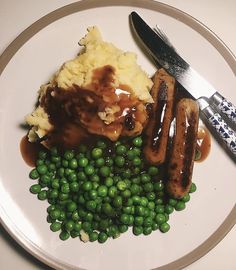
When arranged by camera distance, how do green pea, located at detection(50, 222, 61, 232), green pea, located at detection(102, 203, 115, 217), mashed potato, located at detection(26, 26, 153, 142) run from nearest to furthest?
1. mashed potato, located at detection(26, 26, 153, 142)
2. green pea, located at detection(102, 203, 115, 217)
3. green pea, located at detection(50, 222, 61, 232)

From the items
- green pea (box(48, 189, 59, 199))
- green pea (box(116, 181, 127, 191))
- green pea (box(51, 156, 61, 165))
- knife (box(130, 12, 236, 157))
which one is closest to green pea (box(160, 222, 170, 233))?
green pea (box(116, 181, 127, 191))

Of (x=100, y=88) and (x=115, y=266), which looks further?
(x=115, y=266)

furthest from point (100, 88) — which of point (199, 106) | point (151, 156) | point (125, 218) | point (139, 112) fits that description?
point (125, 218)

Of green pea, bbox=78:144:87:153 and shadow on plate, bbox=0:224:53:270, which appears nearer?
green pea, bbox=78:144:87:153

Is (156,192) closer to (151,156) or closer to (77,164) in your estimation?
(151,156)

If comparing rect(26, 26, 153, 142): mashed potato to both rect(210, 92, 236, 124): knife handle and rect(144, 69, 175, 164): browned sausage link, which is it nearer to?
rect(144, 69, 175, 164): browned sausage link

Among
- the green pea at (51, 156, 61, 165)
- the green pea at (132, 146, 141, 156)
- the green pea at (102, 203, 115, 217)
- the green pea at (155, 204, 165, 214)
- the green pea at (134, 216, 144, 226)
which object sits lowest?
the green pea at (134, 216, 144, 226)
